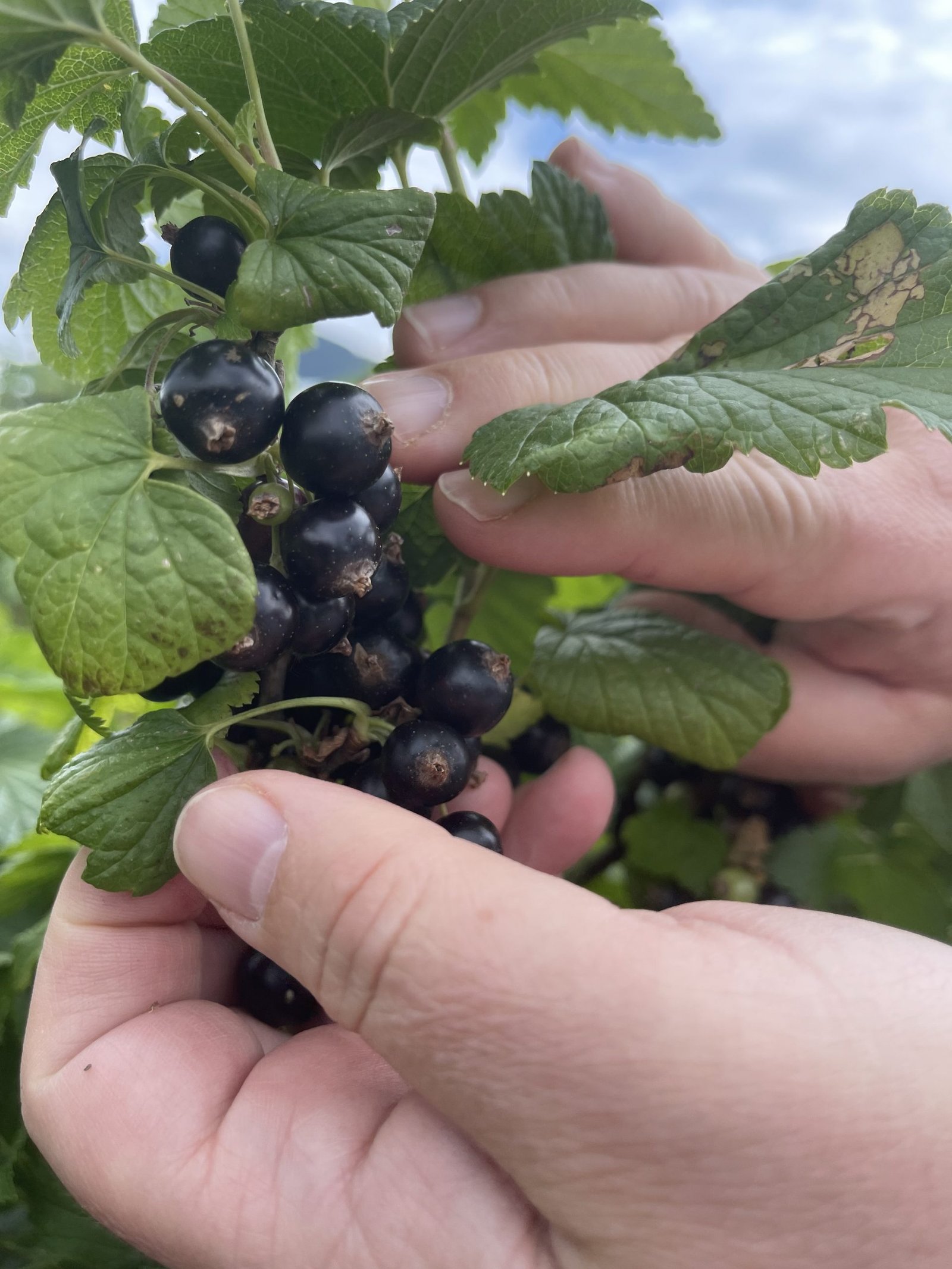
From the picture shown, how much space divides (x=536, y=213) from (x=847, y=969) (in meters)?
0.91

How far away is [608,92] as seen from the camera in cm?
128

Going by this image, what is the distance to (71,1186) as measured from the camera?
0.79 m

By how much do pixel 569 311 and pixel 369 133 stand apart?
40 centimetres

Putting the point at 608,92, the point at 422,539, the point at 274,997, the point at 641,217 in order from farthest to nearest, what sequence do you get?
the point at 641,217, the point at 608,92, the point at 422,539, the point at 274,997

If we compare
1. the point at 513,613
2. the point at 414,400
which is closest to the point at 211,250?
the point at 414,400

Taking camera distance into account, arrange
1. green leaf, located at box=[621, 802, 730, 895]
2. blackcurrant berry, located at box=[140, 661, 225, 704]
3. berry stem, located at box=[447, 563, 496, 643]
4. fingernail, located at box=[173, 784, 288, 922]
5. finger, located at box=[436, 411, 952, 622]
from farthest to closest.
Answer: green leaf, located at box=[621, 802, 730, 895] < berry stem, located at box=[447, 563, 496, 643] < finger, located at box=[436, 411, 952, 622] < blackcurrant berry, located at box=[140, 661, 225, 704] < fingernail, located at box=[173, 784, 288, 922]

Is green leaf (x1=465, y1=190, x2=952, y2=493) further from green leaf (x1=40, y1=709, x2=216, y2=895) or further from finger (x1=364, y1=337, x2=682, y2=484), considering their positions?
green leaf (x1=40, y1=709, x2=216, y2=895)

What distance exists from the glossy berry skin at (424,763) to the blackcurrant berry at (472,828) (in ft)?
0.22

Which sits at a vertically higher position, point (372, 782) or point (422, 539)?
point (422, 539)

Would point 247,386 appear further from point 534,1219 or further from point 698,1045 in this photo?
point 534,1219

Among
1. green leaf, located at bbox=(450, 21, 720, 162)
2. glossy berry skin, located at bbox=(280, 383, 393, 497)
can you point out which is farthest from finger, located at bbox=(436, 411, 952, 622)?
green leaf, located at bbox=(450, 21, 720, 162)

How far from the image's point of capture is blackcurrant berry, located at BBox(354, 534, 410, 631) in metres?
0.84

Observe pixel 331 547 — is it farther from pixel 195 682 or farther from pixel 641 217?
pixel 641 217

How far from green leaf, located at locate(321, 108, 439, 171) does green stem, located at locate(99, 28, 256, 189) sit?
0.14 meters
